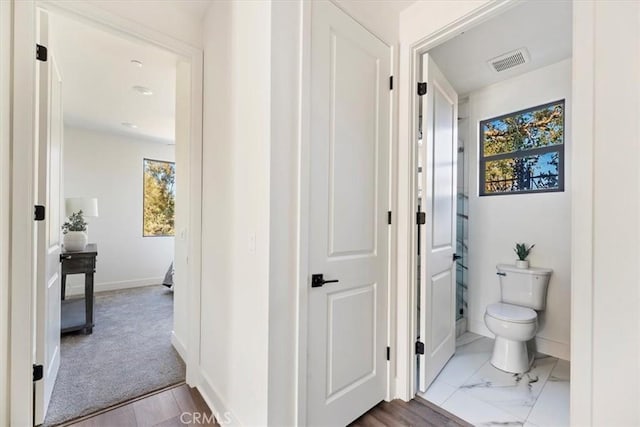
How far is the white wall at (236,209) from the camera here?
53.6 inches

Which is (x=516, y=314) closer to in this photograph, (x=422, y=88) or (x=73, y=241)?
(x=422, y=88)

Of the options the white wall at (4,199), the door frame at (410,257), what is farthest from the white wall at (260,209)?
the white wall at (4,199)

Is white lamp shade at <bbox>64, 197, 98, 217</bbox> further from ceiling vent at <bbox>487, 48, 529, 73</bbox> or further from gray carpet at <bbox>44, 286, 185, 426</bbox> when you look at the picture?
ceiling vent at <bbox>487, 48, 529, 73</bbox>

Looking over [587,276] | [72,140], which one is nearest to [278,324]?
[587,276]

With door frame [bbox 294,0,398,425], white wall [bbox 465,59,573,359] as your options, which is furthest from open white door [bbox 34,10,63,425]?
white wall [bbox 465,59,573,359]

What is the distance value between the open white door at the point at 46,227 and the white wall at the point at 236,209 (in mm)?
852

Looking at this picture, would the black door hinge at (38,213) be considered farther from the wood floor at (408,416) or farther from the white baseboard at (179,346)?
the wood floor at (408,416)

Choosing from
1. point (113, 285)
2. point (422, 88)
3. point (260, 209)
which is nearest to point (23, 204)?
point (260, 209)

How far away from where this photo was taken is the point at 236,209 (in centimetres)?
160

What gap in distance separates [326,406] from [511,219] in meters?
2.41

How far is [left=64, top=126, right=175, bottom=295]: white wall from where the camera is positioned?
450 cm

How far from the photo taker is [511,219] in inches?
110

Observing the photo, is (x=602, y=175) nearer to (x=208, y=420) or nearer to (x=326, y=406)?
(x=326, y=406)

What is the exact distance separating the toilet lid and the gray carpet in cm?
250
